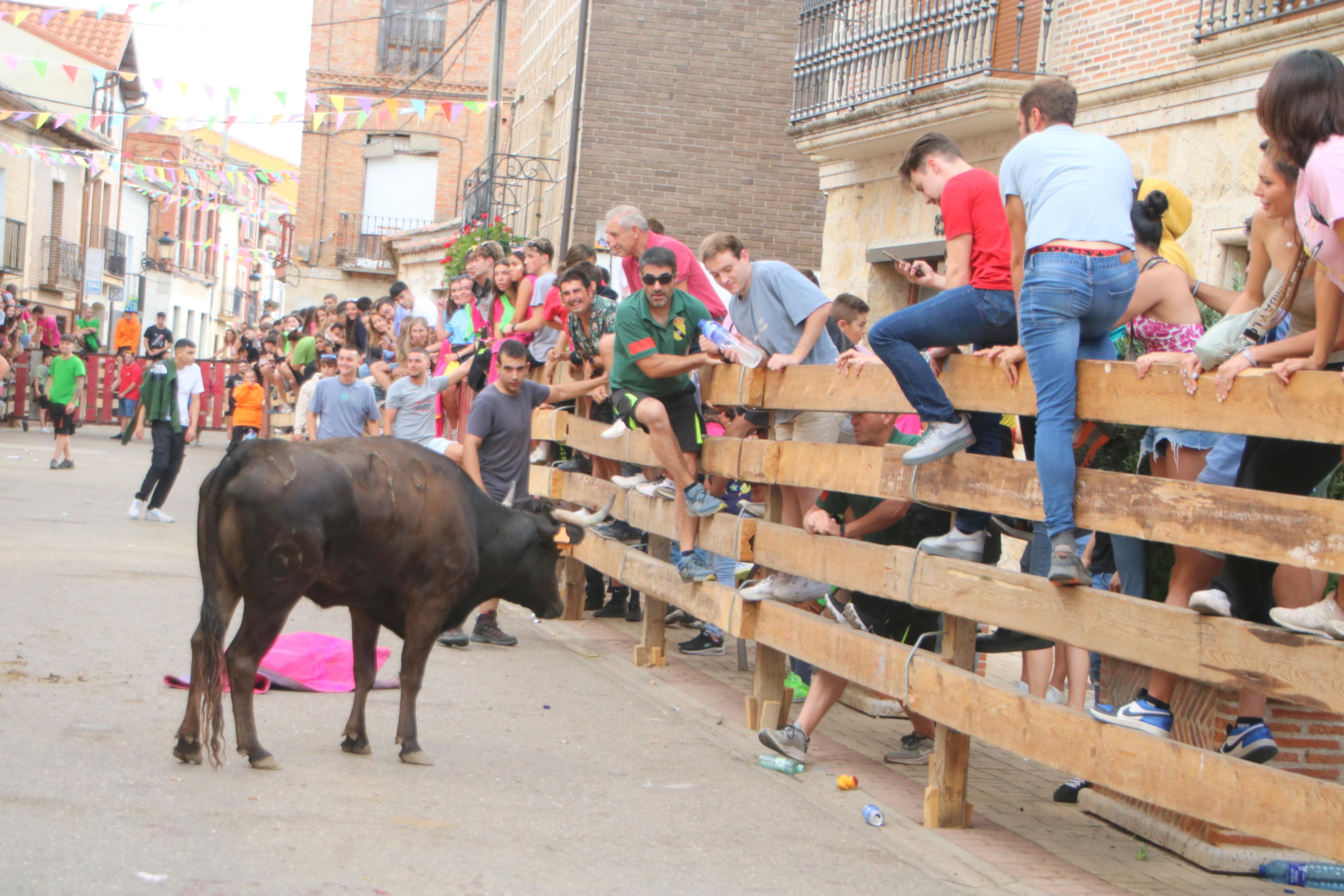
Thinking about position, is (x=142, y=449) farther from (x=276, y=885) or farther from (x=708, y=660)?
(x=276, y=885)

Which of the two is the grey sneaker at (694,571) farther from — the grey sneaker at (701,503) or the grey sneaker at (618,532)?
the grey sneaker at (618,532)

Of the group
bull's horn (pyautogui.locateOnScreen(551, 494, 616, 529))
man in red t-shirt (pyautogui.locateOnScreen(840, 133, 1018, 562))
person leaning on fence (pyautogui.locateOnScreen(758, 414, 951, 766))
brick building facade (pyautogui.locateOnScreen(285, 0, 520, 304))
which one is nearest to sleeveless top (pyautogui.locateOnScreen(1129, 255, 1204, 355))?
man in red t-shirt (pyautogui.locateOnScreen(840, 133, 1018, 562))

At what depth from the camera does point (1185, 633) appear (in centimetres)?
487

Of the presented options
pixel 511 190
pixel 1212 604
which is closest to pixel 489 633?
pixel 1212 604

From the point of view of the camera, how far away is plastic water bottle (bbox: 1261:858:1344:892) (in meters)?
5.61

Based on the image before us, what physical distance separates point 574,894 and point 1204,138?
34.4 ft

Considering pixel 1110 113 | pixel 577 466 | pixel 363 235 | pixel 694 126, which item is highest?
pixel 694 126

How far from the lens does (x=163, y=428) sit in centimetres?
1537

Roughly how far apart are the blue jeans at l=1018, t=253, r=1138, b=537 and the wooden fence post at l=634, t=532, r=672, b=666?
432 cm

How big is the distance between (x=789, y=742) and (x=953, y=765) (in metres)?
1.07

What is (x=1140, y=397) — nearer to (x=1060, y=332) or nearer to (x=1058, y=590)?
(x=1060, y=332)

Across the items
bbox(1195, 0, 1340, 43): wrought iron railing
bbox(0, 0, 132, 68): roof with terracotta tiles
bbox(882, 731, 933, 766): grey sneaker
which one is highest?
bbox(0, 0, 132, 68): roof with terracotta tiles

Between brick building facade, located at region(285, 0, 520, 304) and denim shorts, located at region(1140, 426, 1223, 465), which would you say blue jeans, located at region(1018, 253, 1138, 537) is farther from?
brick building facade, located at region(285, 0, 520, 304)

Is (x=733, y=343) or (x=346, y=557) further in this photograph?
(x=733, y=343)
